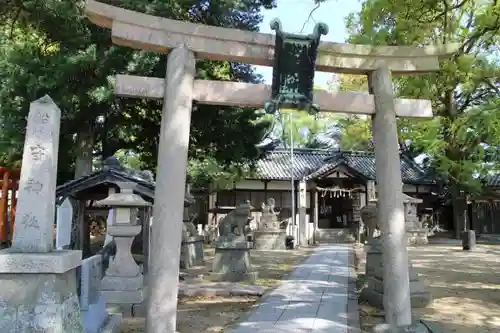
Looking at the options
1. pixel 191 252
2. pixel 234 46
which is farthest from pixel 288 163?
pixel 234 46

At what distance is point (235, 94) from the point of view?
5.86 meters

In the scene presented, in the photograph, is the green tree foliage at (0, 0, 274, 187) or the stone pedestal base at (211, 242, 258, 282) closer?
the stone pedestal base at (211, 242, 258, 282)

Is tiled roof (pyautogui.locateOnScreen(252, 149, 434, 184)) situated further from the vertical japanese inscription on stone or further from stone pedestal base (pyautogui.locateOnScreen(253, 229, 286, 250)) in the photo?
the vertical japanese inscription on stone

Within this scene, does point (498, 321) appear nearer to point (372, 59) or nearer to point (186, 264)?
point (372, 59)

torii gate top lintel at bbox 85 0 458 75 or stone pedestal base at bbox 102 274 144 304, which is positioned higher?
torii gate top lintel at bbox 85 0 458 75

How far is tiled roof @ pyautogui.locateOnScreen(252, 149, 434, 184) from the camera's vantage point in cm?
2642

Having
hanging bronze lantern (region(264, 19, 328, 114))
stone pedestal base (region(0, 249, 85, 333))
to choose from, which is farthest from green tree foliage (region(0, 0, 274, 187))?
stone pedestal base (region(0, 249, 85, 333))

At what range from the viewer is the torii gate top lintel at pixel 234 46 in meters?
5.50

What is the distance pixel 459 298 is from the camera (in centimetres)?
861

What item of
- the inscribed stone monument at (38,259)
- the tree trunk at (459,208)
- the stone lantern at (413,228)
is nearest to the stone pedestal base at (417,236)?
the stone lantern at (413,228)

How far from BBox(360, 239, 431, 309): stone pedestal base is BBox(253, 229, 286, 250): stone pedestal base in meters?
12.6

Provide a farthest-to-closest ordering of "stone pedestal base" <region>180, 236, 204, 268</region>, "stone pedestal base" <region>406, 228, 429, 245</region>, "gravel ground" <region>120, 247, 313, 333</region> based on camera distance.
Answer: "stone pedestal base" <region>406, 228, 429, 245</region>
"stone pedestal base" <region>180, 236, 204, 268</region>
"gravel ground" <region>120, 247, 313, 333</region>

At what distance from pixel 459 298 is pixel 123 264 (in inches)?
256

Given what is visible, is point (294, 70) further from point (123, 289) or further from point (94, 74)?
point (94, 74)
